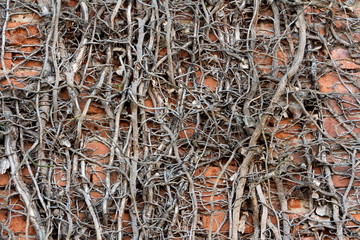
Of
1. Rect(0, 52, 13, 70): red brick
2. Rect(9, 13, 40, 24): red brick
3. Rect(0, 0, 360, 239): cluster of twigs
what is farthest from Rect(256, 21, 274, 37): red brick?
Rect(0, 52, 13, 70): red brick

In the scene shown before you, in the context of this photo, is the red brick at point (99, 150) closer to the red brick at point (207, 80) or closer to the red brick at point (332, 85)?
the red brick at point (207, 80)

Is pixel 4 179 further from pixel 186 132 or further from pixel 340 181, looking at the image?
pixel 340 181

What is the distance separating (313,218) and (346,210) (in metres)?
0.13

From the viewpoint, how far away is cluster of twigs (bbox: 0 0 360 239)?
74.2 inches

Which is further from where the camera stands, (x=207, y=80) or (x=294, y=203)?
(x=207, y=80)

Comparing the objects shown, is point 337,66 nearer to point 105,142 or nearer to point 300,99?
point 300,99

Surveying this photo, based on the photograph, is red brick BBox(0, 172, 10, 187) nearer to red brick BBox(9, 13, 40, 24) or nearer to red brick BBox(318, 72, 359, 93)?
red brick BBox(9, 13, 40, 24)

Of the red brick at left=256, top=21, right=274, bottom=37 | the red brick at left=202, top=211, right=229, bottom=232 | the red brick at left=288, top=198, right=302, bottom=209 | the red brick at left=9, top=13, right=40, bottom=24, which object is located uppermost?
the red brick at left=9, top=13, right=40, bottom=24

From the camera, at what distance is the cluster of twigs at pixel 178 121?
6.19 feet

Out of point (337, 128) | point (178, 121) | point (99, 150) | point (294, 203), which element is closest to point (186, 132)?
point (178, 121)

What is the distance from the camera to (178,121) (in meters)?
2.01

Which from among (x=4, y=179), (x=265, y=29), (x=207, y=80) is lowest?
(x=4, y=179)

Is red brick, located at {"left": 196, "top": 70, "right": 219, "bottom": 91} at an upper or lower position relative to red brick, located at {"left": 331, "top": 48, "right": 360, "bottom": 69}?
lower

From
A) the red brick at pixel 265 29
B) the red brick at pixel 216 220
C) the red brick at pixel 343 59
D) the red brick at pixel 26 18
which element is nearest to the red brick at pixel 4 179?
the red brick at pixel 26 18
